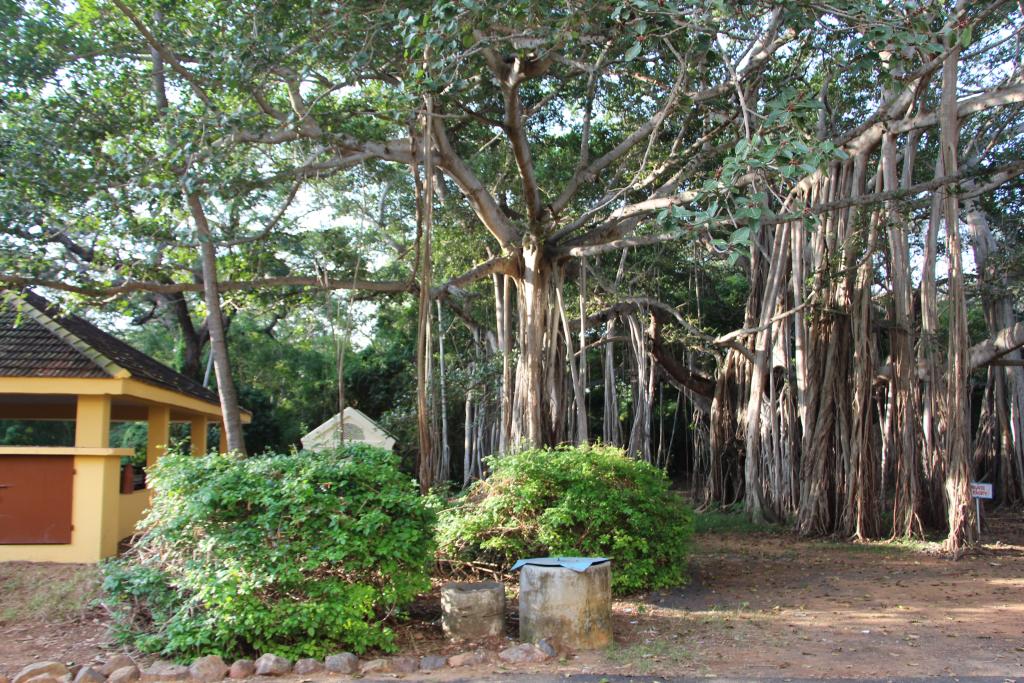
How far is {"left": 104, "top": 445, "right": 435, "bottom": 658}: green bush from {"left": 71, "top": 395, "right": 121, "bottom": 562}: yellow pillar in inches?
115

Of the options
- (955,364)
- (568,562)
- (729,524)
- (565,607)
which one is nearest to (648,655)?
(565,607)

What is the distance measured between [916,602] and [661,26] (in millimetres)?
5425

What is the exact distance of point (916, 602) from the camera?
7762 millimetres

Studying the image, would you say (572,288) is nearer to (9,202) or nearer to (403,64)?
(403,64)

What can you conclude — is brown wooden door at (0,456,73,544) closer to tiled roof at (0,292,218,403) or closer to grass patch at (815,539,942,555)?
tiled roof at (0,292,218,403)

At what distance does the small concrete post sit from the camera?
6145 millimetres

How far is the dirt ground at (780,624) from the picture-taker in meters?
5.59

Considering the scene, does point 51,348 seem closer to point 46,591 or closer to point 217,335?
point 217,335

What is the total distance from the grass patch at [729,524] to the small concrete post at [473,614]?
770cm

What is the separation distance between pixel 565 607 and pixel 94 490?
543cm

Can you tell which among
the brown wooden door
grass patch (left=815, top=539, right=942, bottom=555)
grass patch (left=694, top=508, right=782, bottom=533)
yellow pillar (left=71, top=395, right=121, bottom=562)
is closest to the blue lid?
yellow pillar (left=71, top=395, right=121, bottom=562)

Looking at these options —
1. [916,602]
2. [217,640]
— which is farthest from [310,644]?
[916,602]

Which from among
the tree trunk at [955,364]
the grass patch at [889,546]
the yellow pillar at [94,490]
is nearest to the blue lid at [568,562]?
the yellow pillar at [94,490]

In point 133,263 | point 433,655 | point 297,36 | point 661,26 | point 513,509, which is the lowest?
point 433,655
